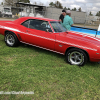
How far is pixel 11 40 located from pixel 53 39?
2042 mm

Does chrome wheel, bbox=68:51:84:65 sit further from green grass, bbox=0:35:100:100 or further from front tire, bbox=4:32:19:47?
front tire, bbox=4:32:19:47

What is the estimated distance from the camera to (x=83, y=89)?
257cm

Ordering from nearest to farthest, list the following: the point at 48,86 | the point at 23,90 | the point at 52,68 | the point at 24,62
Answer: the point at 23,90, the point at 48,86, the point at 52,68, the point at 24,62

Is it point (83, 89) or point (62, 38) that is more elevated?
point (62, 38)

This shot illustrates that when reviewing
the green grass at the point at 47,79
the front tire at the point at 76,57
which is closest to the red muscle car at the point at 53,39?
the front tire at the point at 76,57

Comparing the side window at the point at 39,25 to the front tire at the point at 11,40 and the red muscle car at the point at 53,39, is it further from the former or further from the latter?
the front tire at the point at 11,40

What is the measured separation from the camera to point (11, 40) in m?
4.81

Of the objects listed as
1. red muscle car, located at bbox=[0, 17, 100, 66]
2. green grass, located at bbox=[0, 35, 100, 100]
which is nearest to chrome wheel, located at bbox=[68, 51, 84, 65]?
red muscle car, located at bbox=[0, 17, 100, 66]

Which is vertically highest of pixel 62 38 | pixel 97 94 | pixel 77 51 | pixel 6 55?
pixel 62 38

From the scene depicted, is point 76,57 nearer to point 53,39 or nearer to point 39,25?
point 53,39

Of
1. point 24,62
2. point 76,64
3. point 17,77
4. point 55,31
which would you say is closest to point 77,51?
point 76,64

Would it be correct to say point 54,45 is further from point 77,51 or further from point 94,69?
point 94,69

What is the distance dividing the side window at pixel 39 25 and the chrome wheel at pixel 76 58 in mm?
1215

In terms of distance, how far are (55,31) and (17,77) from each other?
6.93 ft
